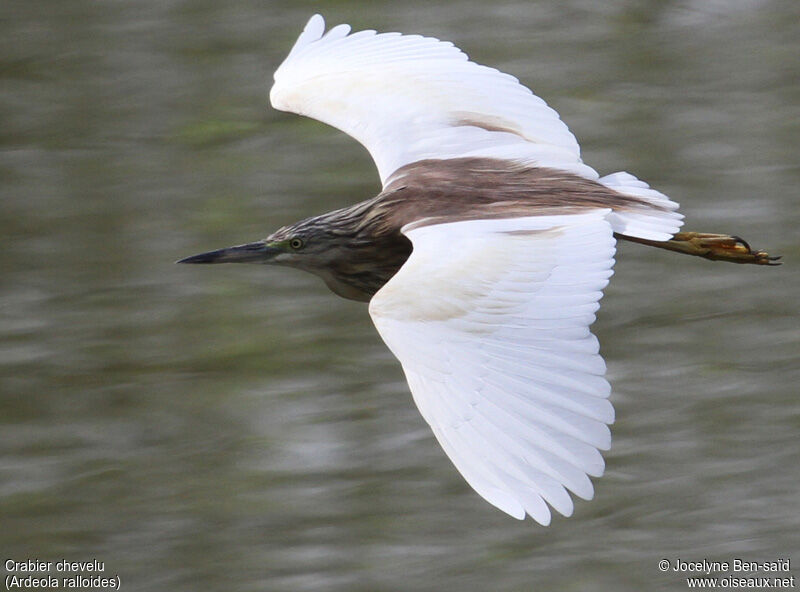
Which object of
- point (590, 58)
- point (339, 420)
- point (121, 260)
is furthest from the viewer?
point (590, 58)

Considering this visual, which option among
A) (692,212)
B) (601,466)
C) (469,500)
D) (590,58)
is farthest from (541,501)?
(590,58)

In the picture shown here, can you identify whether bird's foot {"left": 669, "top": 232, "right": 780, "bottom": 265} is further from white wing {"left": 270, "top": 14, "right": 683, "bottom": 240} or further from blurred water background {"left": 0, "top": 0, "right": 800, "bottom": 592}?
blurred water background {"left": 0, "top": 0, "right": 800, "bottom": 592}

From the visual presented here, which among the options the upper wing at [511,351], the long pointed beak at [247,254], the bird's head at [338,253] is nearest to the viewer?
the upper wing at [511,351]

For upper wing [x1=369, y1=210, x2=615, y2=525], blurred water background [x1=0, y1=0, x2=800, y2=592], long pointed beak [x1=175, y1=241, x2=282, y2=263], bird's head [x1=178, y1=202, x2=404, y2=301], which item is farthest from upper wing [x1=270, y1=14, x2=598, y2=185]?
blurred water background [x1=0, y1=0, x2=800, y2=592]

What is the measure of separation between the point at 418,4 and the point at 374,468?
3.07m

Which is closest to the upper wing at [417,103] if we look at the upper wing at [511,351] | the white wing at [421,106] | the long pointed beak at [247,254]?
the white wing at [421,106]

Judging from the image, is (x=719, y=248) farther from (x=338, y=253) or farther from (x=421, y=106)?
(x=338, y=253)

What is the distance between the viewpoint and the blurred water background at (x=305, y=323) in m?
5.36

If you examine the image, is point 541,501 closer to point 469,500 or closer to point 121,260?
point 469,500

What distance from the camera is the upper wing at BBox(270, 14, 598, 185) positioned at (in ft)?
13.2

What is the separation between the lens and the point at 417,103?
13.6 ft

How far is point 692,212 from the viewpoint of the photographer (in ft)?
21.3

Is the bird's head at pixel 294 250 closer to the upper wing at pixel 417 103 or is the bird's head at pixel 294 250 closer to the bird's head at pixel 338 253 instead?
the bird's head at pixel 338 253

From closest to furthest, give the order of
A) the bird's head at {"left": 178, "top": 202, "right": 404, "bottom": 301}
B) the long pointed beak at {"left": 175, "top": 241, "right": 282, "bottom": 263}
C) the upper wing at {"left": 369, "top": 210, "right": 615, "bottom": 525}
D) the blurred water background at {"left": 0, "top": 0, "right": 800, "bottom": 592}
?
the upper wing at {"left": 369, "top": 210, "right": 615, "bottom": 525}, the bird's head at {"left": 178, "top": 202, "right": 404, "bottom": 301}, the long pointed beak at {"left": 175, "top": 241, "right": 282, "bottom": 263}, the blurred water background at {"left": 0, "top": 0, "right": 800, "bottom": 592}
